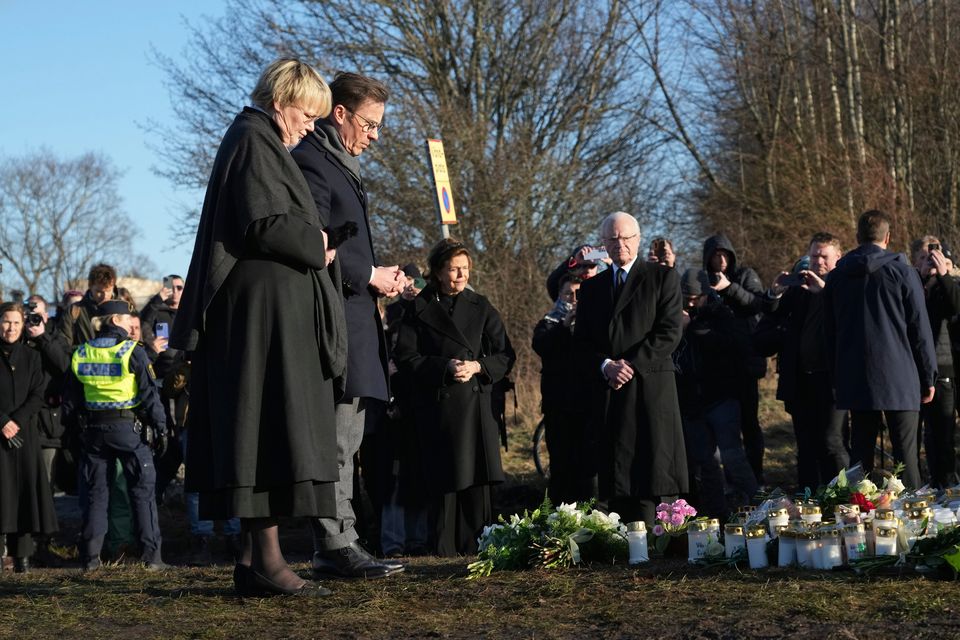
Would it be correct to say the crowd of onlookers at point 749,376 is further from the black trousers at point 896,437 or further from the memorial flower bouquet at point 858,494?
the memorial flower bouquet at point 858,494

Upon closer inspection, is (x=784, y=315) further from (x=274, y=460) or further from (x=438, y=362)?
(x=274, y=460)

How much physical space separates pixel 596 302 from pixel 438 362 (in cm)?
133

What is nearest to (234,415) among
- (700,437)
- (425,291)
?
(425,291)

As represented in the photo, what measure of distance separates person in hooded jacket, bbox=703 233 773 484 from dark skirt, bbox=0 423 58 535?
5.31 metres

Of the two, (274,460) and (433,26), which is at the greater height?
(433,26)

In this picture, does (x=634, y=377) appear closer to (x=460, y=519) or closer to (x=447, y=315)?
(x=447, y=315)

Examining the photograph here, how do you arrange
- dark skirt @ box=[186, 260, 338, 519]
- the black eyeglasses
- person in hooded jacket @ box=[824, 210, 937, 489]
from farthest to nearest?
1. person in hooded jacket @ box=[824, 210, 937, 489]
2. the black eyeglasses
3. dark skirt @ box=[186, 260, 338, 519]

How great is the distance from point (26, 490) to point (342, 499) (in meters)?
4.98

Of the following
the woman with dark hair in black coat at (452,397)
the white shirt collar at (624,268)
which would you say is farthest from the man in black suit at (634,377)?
the woman with dark hair in black coat at (452,397)

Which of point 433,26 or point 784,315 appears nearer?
point 784,315

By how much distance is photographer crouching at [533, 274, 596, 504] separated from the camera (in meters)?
9.23

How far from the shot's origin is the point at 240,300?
457 cm

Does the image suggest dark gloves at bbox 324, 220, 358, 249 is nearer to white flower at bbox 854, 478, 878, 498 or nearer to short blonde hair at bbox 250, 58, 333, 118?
short blonde hair at bbox 250, 58, 333, 118

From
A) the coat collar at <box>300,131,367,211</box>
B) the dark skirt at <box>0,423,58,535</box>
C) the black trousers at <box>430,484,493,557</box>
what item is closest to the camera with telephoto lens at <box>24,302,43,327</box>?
the dark skirt at <box>0,423,58,535</box>
